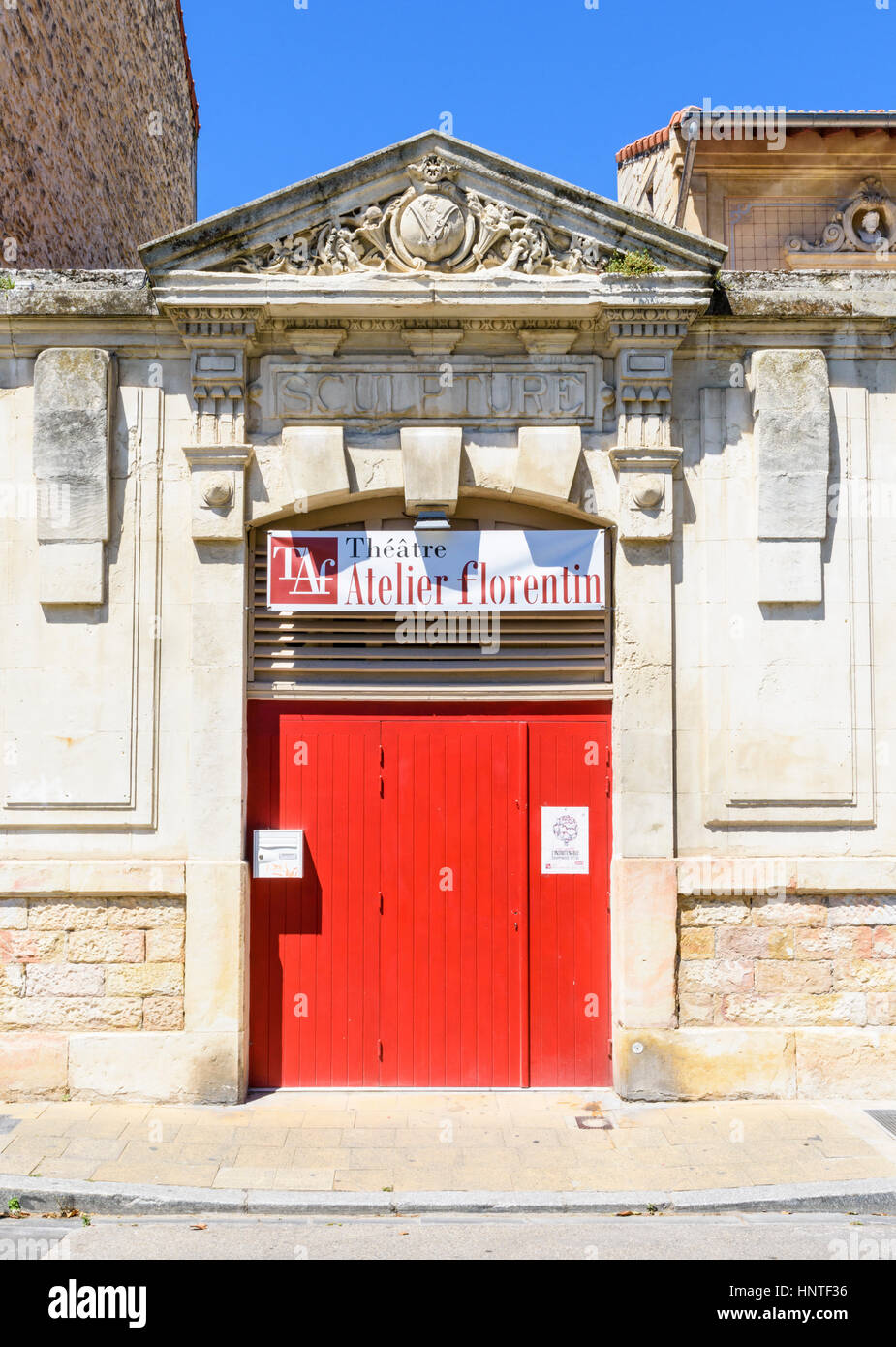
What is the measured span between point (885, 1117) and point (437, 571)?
459 centimetres

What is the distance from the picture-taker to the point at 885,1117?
23.5ft

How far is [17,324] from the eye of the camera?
7.83 metres

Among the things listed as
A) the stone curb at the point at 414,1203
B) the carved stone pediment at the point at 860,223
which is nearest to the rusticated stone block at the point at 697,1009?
the stone curb at the point at 414,1203

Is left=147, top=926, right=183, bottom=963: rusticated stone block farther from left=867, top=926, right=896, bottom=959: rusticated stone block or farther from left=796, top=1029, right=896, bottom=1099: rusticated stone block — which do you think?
left=867, top=926, right=896, bottom=959: rusticated stone block

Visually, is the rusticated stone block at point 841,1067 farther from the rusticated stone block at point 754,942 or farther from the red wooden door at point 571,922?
the red wooden door at point 571,922

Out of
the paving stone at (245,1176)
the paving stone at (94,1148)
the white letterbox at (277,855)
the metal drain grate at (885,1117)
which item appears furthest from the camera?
the white letterbox at (277,855)

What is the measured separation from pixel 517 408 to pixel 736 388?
5.15ft

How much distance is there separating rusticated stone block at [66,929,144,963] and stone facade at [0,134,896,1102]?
3 centimetres

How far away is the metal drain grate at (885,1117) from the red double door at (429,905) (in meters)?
1.71

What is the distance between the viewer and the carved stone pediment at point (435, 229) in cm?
764

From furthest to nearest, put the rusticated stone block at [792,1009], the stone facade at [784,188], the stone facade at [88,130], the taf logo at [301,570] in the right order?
the stone facade at [784,188] < the stone facade at [88,130] < the taf logo at [301,570] < the rusticated stone block at [792,1009]

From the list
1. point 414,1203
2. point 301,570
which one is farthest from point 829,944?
point 301,570

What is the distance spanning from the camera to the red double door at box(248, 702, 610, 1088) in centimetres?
779

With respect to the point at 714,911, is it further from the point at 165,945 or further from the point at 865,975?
the point at 165,945
